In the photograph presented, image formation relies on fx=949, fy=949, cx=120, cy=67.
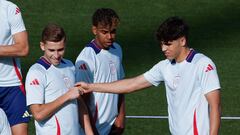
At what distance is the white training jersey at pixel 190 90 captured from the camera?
30.5 feet

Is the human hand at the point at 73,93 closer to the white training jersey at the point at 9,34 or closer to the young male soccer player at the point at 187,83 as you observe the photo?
the young male soccer player at the point at 187,83

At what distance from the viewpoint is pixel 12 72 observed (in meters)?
10.5

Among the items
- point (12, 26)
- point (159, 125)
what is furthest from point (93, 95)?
point (159, 125)

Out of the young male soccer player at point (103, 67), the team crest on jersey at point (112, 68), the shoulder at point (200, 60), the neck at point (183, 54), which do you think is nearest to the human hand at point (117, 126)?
the young male soccer player at point (103, 67)

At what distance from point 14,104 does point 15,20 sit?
94 cm

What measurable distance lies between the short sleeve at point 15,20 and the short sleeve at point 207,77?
2.20 m

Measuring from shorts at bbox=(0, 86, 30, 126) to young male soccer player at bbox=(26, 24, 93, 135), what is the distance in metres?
0.83

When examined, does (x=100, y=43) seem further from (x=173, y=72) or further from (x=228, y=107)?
(x=228, y=107)

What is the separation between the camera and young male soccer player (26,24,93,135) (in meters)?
9.56

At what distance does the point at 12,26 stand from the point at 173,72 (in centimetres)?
199

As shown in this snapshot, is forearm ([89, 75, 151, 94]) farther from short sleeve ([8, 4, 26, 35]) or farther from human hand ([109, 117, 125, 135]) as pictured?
short sleeve ([8, 4, 26, 35])

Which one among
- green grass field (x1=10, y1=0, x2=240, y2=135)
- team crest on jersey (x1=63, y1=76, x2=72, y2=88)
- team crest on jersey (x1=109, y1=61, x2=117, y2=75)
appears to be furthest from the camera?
green grass field (x1=10, y1=0, x2=240, y2=135)

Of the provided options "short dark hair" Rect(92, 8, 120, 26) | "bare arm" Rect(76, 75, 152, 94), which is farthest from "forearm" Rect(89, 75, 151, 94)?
"short dark hair" Rect(92, 8, 120, 26)

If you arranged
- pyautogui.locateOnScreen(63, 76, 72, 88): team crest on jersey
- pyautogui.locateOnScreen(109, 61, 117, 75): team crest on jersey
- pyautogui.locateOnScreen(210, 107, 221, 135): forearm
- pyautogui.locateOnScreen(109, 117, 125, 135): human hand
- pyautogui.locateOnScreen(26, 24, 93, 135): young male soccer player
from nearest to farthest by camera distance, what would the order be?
pyautogui.locateOnScreen(210, 107, 221, 135): forearm, pyautogui.locateOnScreen(26, 24, 93, 135): young male soccer player, pyautogui.locateOnScreen(63, 76, 72, 88): team crest on jersey, pyautogui.locateOnScreen(109, 61, 117, 75): team crest on jersey, pyautogui.locateOnScreen(109, 117, 125, 135): human hand
